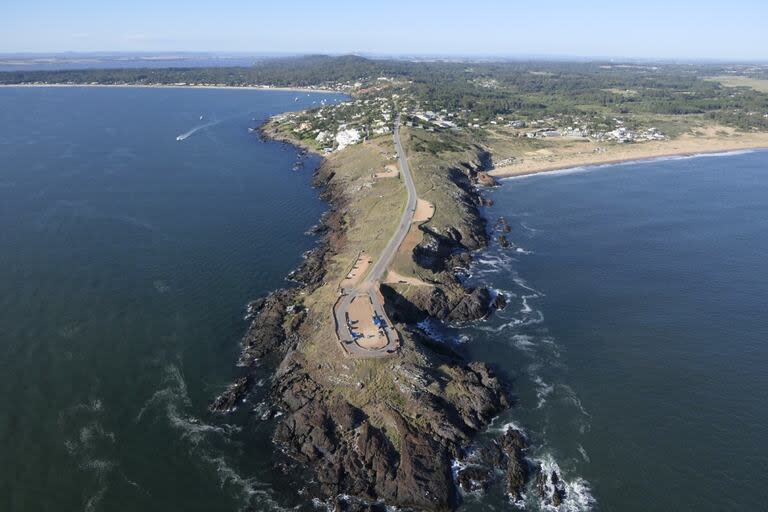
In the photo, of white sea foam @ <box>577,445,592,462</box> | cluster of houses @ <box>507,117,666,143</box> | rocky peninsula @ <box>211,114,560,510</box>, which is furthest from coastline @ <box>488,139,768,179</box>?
white sea foam @ <box>577,445,592,462</box>

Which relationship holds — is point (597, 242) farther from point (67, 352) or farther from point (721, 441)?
point (67, 352)

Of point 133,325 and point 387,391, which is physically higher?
Answer: point 133,325

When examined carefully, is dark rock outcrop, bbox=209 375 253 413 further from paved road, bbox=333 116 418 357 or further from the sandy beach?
the sandy beach

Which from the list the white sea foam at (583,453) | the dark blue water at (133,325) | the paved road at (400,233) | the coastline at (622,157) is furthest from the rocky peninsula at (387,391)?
the coastline at (622,157)

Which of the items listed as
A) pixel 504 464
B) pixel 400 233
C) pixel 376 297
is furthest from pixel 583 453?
pixel 400 233

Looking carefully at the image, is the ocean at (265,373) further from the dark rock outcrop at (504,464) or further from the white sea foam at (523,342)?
the dark rock outcrop at (504,464)

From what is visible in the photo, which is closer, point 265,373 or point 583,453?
point 583,453

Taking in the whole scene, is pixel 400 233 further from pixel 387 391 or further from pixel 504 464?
pixel 504 464
